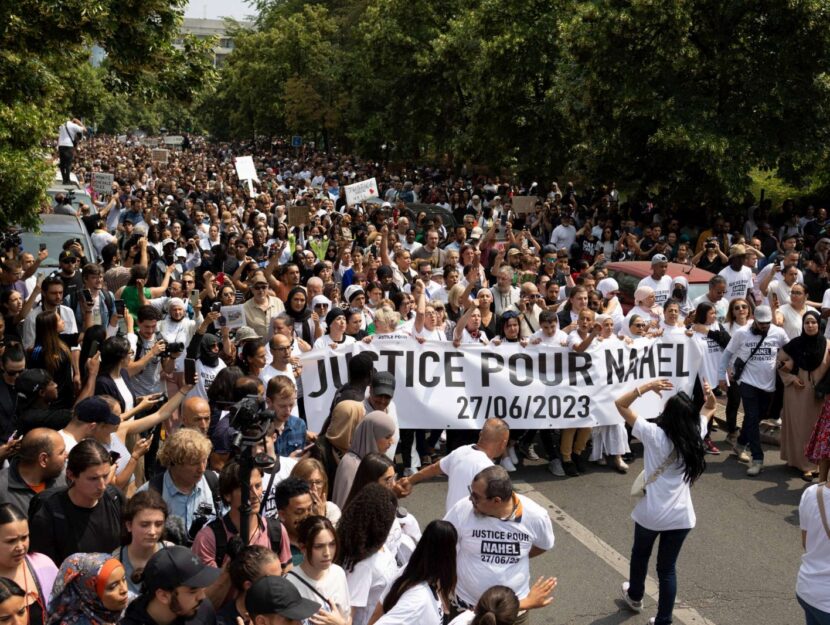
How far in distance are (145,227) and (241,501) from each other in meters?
13.5

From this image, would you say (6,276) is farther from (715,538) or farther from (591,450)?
(715,538)

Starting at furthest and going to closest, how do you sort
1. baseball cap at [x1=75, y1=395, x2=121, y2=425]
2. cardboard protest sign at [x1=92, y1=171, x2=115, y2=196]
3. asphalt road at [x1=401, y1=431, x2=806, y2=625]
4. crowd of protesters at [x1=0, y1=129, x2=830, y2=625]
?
cardboard protest sign at [x1=92, y1=171, x2=115, y2=196], asphalt road at [x1=401, y1=431, x2=806, y2=625], baseball cap at [x1=75, y1=395, x2=121, y2=425], crowd of protesters at [x1=0, y1=129, x2=830, y2=625]

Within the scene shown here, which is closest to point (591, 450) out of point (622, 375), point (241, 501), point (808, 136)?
point (622, 375)

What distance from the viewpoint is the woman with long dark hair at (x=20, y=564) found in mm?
4879

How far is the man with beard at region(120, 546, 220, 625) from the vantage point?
448cm

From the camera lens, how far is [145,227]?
18.0 m

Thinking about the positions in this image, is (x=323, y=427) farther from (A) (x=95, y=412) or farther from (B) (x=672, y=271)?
(B) (x=672, y=271)

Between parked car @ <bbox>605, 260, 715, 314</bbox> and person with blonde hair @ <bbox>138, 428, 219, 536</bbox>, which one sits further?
parked car @ <bbox>605, 260, 715, 314</bbox>

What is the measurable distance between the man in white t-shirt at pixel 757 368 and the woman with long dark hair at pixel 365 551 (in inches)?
239

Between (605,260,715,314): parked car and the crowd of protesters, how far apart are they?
9.9 inches

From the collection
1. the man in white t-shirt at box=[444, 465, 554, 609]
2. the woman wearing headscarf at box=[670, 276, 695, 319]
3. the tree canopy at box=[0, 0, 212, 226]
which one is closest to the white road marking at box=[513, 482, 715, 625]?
the man in white t-shirt at box=[444, 465, 554, 609]

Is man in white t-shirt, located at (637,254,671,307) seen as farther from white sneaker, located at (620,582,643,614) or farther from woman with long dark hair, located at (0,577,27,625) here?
woman with long dark hair, located at (0,577,27,625)

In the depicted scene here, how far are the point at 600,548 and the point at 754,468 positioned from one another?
260 cm

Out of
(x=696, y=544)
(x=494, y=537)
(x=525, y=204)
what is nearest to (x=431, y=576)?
(x=494, y=537)
